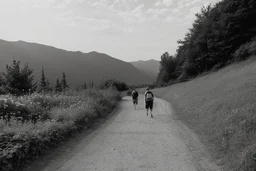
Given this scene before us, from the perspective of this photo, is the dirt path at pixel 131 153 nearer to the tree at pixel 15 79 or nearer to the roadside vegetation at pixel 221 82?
the roadside vegetation at pixel 221 82

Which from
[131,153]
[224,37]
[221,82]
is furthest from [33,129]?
[224,37]

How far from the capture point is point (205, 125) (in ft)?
33.3

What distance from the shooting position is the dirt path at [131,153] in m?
6.22

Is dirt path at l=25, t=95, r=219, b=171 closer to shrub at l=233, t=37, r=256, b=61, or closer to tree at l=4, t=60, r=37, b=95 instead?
tree at l=4, t=60, r=37, b=95

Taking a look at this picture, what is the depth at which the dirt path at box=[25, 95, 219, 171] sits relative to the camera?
6219mm

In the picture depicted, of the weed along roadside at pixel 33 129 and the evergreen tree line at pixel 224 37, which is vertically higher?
the evergreen tree line at pixel 224 37

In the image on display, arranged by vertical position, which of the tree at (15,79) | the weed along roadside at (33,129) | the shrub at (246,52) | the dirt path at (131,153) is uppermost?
the shrub at (246,52)

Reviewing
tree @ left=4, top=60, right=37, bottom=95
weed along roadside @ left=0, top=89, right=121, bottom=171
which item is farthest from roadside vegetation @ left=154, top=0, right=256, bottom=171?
tree @ left=4, top=60, right=37, bottom=95

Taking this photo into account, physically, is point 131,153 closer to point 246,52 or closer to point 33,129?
point 33,129

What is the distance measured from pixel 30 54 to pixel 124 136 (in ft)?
648

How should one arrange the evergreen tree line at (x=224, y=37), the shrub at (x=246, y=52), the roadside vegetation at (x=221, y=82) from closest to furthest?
the roadside vegetation at (x=221, y=82) → the shrub at (x=246, y=52) → the evergreen tree line at (x=224, y=37)

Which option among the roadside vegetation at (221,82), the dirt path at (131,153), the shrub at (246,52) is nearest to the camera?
the dirt path at (131,153)

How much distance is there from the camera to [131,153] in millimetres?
7312

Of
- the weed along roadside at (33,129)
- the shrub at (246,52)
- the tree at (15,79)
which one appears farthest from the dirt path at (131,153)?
the shrub at (246,52)
